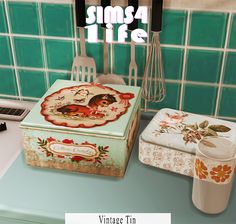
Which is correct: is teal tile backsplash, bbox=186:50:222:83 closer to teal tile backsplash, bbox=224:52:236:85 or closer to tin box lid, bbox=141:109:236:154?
teal tile backsplash, bbox=224:52:236:85

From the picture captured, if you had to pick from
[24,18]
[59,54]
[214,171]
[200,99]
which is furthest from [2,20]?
[214,171]

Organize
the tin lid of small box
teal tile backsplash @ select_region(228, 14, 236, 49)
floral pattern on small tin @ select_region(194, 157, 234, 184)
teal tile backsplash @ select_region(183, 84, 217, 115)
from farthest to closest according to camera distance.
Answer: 1. teal tile backsplash @ select_region(183, 84, 217, 115)
2. teal tile backsplash @ select_region(228, 14, 236, 49)
3. the tin lid of small box
4. floral pattern on small tin @ select_region(194, 157, 234, 184)

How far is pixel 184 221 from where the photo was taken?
0.77 metres

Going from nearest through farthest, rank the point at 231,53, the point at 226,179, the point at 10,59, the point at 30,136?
the point at 226,179, the point at 30,136, the point at 231,53, the point at 10,59

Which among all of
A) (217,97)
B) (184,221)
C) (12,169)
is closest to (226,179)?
(184,221)

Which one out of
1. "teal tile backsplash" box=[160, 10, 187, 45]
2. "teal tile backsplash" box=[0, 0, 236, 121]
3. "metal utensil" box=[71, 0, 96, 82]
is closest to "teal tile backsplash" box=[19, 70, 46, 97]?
"teal tile backsplash" box=[0, 0, 236, 121]

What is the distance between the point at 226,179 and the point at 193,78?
0.37 meters

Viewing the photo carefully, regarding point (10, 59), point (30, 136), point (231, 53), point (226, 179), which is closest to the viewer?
point (226, 179)

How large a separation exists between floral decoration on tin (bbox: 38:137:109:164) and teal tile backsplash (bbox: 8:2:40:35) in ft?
1.16

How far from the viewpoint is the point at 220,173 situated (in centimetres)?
73

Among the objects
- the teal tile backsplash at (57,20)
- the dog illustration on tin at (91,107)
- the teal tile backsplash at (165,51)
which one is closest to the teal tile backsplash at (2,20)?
the teal tile backsplash at (165,51)

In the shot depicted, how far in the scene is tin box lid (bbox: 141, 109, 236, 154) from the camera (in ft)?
2.76

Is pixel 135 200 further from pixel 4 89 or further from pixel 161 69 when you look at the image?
pixel 4 89

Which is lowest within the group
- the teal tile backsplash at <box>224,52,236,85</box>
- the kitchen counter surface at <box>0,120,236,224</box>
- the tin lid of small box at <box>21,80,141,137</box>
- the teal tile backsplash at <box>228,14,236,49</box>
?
the kitchen counter surface at <box>0,120,236,224</box>
